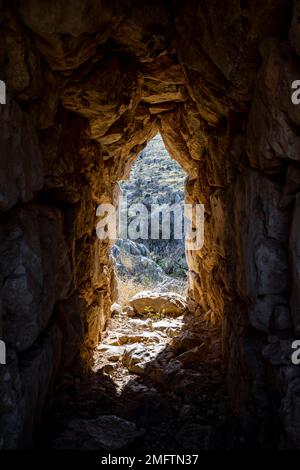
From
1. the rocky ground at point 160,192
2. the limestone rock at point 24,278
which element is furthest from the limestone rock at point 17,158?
the rocky ground at point 160,192

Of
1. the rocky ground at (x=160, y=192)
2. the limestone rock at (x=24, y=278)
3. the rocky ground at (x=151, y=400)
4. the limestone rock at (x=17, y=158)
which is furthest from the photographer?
the rocky ground at (x=160, y=192)

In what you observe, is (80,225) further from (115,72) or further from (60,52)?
(60,52)

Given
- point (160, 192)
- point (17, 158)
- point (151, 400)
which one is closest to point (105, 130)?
point (17, 158)

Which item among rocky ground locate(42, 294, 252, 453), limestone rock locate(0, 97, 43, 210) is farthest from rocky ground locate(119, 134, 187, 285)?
limestone rock locate(0, 97, 43, 210)

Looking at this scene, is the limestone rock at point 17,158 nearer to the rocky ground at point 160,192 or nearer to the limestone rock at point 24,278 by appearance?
the limestone rock at point 24,278

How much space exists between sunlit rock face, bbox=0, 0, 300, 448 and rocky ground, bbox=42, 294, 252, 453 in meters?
0.29

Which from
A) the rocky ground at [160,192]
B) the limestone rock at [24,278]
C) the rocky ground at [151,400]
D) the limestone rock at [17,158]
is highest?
the rocky ground at [160,192]

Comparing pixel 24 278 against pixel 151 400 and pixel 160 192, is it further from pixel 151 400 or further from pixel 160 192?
pixel 160 192

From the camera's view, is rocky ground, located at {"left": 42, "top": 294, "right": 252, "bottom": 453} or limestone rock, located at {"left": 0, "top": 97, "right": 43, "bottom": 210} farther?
rocky ground, located at {"left": 42, "top": 294, "right": 252, "bottom": 453}

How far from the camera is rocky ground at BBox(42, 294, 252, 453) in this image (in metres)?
3.62

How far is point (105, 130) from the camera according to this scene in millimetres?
5102

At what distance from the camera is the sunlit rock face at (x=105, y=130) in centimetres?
275

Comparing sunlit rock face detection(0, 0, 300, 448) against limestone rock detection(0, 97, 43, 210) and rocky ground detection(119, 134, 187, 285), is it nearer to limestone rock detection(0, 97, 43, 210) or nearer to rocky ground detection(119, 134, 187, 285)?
limestone rock detection(0, 97, 43, 210)

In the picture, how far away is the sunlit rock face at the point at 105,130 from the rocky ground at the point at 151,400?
29 centimetres
